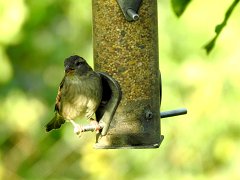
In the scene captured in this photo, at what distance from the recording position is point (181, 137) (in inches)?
305

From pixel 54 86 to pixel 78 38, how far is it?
547 millimetres

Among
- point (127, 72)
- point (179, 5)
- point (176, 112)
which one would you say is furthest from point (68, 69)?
point (179, 5)

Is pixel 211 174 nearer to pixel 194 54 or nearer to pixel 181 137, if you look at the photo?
pixel 181 137

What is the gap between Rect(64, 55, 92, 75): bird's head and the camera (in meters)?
5.01

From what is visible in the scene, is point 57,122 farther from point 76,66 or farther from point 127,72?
point 127,72

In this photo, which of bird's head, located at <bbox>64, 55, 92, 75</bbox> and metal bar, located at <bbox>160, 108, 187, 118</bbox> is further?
metal bar, located at <bbox>160, 108, 187, 118</bbox>

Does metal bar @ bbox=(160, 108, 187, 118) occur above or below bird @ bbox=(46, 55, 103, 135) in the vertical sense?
below

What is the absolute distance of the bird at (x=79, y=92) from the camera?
4957mm

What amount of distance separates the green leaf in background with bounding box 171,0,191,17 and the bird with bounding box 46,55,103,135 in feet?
4.68

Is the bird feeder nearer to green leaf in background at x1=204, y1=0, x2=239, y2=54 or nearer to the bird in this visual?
the bird

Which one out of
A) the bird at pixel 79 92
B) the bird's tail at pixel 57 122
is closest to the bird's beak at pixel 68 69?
the bird at pixel 79 92

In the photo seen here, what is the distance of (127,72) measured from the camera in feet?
16.3

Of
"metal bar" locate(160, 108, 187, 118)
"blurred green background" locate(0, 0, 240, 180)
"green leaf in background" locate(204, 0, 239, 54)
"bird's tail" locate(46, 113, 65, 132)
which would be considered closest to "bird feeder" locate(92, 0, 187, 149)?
"metal bar" locate(160, 108, 187, 118)

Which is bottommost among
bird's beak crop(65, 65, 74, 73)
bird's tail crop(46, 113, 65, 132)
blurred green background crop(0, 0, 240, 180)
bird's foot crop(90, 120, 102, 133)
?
blurred green background crop(0, 0, 240, 180)
